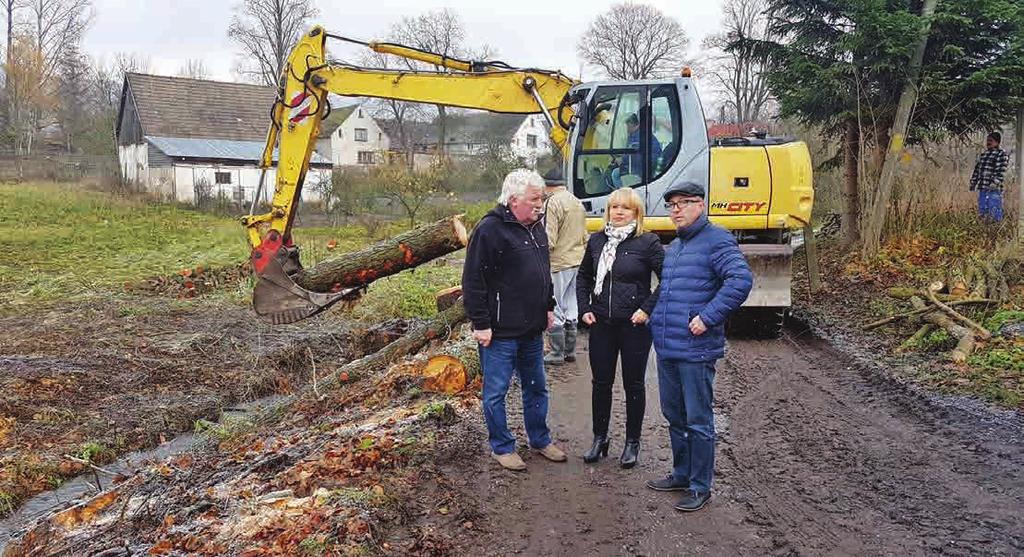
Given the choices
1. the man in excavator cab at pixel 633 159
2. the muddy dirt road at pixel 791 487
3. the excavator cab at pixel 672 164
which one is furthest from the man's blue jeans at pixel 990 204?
the muddy dirt road at pixel 791 487

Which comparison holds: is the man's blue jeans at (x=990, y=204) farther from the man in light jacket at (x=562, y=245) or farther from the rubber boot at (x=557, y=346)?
the rubber boot at (x=557, y=346)

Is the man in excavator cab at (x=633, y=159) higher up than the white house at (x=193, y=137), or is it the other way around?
the white house at (x=193, y=137)

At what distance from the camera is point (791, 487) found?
15.4ft

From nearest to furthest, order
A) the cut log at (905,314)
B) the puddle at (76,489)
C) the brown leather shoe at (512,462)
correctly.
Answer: the brown leather shoe at (512,462), the puddle at (76,489), the cut log at (905,314)

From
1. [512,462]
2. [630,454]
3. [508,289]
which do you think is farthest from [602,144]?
[512,462]

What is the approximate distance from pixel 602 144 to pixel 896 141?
5.44 m

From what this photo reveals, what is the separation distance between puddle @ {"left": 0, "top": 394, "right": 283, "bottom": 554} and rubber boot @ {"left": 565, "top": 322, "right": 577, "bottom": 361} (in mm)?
3137

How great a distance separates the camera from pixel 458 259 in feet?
57.3

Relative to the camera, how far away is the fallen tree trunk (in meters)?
7.10

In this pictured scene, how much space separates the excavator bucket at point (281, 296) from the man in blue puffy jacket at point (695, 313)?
463 centimetres

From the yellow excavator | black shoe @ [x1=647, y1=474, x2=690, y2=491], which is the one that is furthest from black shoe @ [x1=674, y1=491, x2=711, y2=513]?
the yellow excavator

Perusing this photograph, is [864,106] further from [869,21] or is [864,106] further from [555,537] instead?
[555,537]

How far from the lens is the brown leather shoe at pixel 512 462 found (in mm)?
4836

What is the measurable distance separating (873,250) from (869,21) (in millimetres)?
3366
